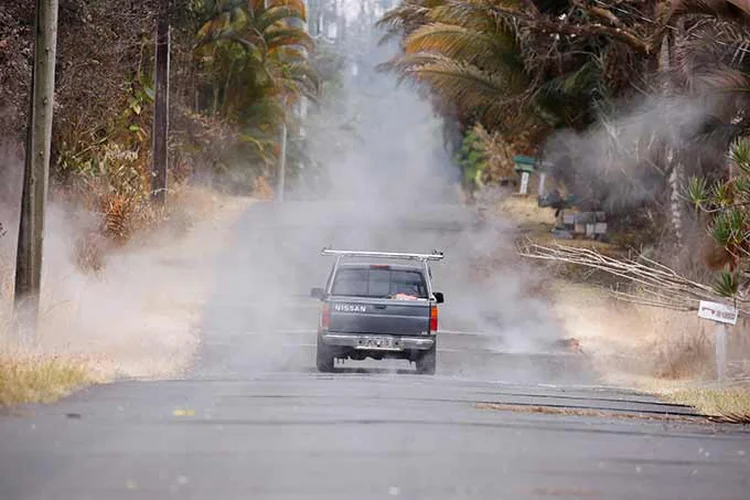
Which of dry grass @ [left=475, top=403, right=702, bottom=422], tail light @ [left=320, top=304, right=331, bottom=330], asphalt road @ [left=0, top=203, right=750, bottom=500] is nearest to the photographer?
asphalt road @ [left=0, top=203, right=750, bottom=500]

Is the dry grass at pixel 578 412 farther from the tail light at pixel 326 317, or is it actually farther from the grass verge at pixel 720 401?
the tail light at pixel 326 317

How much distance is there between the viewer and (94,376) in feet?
46.1


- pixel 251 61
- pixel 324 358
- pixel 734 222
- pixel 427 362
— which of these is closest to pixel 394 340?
pixel 427 362

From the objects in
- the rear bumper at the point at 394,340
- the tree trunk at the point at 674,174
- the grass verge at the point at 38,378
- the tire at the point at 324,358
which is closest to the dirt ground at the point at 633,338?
the tree trunk at the point at 674,174

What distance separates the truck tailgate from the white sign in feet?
12.1

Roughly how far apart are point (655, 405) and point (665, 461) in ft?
14.8

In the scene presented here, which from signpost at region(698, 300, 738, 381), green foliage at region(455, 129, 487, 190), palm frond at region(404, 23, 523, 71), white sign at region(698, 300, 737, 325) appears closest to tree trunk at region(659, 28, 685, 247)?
palm frond at region(404, 23, 523, 71)

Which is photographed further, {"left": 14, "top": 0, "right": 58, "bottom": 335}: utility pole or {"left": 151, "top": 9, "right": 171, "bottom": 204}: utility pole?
{"left": 151, "top": 9, "right": 171, "bottom": 204}: utility pole

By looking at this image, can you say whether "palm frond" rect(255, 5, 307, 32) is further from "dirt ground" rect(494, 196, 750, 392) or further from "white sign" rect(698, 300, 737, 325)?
"white sign" rect(698, 300, 737, 325)

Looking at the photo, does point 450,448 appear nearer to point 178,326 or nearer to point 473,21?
point 178,326

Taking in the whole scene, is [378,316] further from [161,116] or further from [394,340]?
[161,116]

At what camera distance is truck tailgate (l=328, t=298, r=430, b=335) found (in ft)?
58.9

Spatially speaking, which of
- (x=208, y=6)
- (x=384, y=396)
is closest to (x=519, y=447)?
(x=384, y=396)

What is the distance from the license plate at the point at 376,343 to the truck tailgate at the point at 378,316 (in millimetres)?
98
